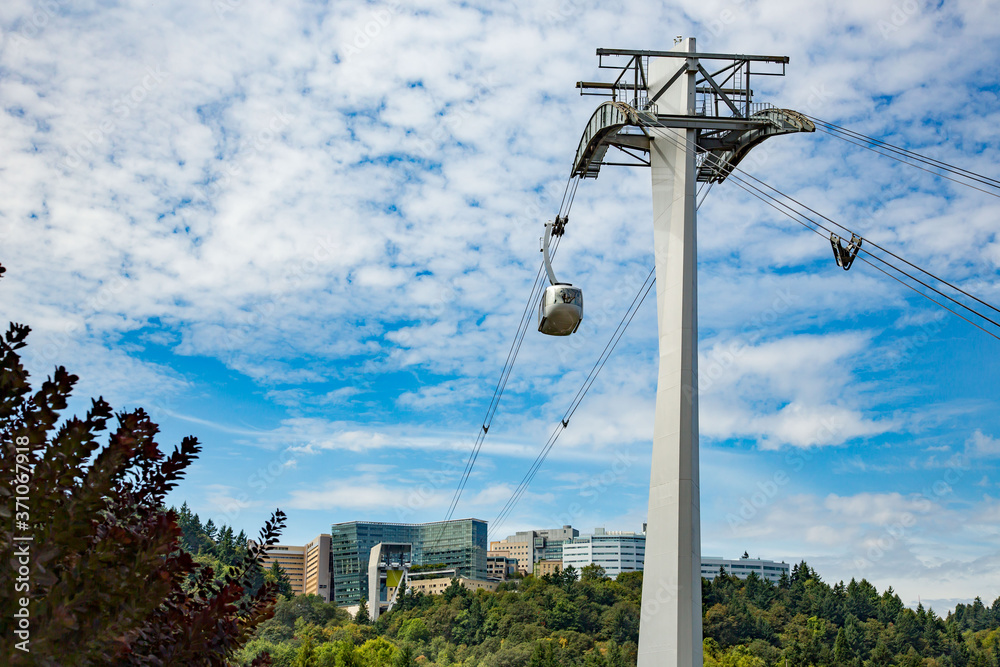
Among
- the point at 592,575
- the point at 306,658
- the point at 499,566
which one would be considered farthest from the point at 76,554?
the point at 499,566

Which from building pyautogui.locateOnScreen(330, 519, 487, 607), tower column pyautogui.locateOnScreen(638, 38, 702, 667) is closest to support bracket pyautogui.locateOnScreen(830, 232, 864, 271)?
tower column pyautogui.locateOnScreen(638, 38, 702, 667)

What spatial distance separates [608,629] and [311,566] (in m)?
99.8

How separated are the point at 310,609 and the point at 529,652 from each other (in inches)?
1256

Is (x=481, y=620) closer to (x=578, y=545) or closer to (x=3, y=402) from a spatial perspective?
(x=3, y=402)

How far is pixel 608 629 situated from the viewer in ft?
291

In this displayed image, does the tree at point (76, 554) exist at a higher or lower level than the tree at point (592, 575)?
lower

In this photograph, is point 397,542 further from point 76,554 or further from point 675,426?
point 76,554

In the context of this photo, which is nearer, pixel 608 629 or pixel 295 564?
pixel 608 629

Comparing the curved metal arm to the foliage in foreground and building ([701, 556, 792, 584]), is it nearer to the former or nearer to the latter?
Result: the foliage in foreground

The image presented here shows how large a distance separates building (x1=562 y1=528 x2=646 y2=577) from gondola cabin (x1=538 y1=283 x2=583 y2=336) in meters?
179

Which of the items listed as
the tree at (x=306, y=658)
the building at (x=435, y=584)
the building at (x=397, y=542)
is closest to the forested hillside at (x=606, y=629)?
the tree at (x=306, y=658)

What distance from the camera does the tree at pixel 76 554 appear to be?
357 cm

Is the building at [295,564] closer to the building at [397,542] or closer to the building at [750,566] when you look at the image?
the building at [397,542]

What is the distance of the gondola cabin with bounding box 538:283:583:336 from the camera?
18.1m
